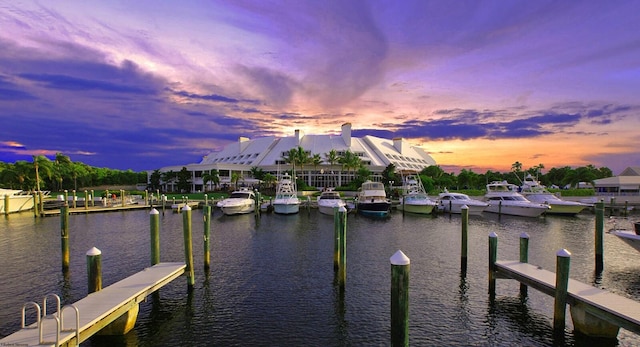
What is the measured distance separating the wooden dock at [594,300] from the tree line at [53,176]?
6706 cm

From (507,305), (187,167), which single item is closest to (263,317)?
(507,305)

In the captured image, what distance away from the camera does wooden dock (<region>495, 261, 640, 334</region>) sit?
979 cm

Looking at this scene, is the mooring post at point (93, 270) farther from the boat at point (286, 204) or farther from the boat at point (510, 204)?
the boat at point (510, 204)

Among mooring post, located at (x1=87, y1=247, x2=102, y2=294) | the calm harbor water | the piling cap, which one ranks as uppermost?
the piling cap

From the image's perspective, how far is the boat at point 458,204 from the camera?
44.7m

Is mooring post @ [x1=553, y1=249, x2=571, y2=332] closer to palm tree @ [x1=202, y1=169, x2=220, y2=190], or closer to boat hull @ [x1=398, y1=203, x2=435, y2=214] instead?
boat hull @ [x1=398, y1=203, x2=435, y2=214]

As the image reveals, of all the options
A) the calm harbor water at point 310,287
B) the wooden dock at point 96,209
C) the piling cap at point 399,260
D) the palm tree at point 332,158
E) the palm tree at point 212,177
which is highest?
the palm tree at point 332,158

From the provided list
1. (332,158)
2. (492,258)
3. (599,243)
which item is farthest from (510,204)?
(332,158)

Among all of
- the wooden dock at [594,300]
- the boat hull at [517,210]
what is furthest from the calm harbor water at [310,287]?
the boat hull at [517,210]

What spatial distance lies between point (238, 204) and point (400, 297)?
38.2 m

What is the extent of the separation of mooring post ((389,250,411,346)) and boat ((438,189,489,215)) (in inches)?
1555

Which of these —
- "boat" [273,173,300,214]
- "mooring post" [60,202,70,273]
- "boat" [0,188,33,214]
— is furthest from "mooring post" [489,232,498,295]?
"boat" [0,188,33,214]

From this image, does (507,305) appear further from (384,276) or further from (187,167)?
(187,167)

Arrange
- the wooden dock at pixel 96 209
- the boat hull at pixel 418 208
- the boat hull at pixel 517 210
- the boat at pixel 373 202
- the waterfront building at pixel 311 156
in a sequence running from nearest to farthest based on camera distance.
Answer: the boat hull at pixel 517 210 → the wooden dock at pixel 96 209 → the boat at pixel 373 202 → the boat hull at pixel 418 208 → the waterfront building at pixel 311 156
